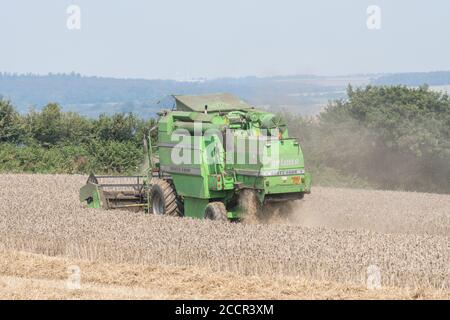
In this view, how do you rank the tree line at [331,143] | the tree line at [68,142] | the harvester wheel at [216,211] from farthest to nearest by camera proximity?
the tree line at [331,143]
the tree line at [68,142]
the harvester wheel at [216,211]

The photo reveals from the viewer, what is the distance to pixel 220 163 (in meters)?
16.7

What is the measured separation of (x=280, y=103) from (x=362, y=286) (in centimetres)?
1087

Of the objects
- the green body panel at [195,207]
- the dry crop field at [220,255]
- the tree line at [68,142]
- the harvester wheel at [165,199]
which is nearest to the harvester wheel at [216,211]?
the green body panel at [195,207]

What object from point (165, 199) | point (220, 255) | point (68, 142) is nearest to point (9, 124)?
point (68, 142)

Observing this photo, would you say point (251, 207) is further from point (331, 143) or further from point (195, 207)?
point (331, 143)

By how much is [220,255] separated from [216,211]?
3913 mm

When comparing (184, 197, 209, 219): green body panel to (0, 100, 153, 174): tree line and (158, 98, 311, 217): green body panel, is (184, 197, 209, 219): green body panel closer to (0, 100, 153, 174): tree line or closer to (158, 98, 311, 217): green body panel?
(158, 98, 311, 217): green body panel

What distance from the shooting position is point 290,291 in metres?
10.6

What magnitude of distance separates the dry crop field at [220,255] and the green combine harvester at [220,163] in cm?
82

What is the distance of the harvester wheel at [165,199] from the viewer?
17.9 m

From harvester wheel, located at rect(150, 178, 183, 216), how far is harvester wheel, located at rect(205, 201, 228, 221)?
58.1 inches

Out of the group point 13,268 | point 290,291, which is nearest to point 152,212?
point 13,268

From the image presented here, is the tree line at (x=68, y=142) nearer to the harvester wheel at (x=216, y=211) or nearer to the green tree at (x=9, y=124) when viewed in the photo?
the green tree at (x=9, y=124)
